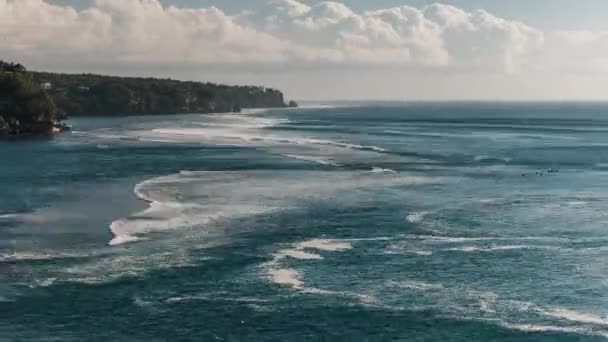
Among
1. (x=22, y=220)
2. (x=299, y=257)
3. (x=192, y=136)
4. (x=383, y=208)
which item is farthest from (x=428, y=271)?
(x=192, y=136)

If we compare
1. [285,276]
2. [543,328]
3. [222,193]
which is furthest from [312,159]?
[543,328]

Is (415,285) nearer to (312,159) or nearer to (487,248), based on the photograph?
(487,248)

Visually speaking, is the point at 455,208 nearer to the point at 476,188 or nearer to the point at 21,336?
the point at 476,188

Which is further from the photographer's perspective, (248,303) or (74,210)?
(74,210)

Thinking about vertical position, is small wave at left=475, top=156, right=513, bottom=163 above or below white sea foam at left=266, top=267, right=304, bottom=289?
above

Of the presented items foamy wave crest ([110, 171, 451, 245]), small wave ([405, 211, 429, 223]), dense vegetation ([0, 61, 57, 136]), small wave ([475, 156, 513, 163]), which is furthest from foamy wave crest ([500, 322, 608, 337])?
dense vegetation ([0, 61, 57, 136])

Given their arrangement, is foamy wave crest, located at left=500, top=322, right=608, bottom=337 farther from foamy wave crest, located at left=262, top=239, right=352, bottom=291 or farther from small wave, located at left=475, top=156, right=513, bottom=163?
small wave, located at left=475, top=156, right=513, bottom=163
